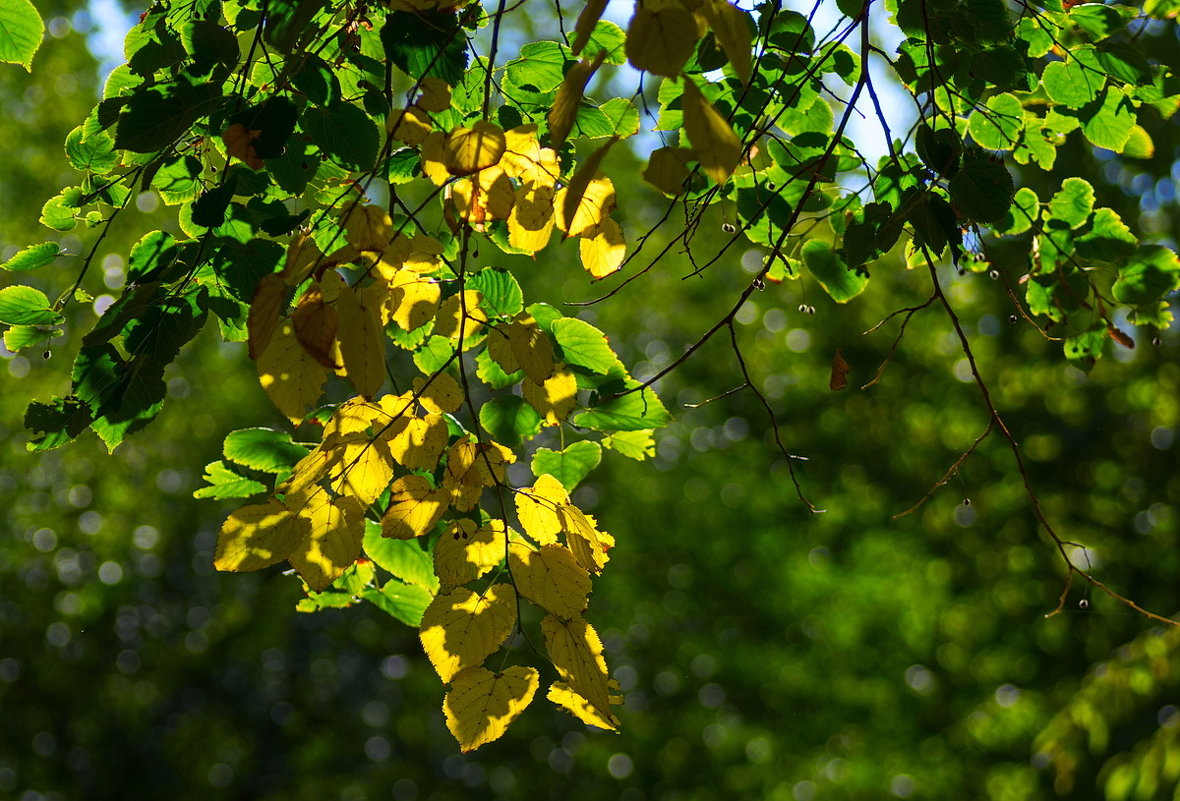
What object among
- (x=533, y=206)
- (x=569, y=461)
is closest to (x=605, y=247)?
(x=533, y=206)

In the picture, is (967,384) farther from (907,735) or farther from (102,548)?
(102,548)

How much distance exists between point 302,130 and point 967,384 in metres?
9.92

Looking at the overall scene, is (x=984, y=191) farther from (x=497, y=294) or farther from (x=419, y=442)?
(x=419, y=442)

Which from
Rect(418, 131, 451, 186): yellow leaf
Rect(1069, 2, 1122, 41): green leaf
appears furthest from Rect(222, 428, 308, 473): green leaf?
Rect(1069, 2, 1122, 41): green leaf

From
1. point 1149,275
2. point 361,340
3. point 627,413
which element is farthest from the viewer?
point 1149,275

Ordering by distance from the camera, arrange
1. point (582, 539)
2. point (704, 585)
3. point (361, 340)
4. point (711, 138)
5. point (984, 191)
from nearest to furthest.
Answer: point (711, 138) → point (361, 340) → point (582, 539) → point (984, 191) → point (704, 585)

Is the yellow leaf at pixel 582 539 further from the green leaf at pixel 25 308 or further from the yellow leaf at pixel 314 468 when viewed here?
the green leaf at pixel 25 308

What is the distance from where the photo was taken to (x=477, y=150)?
855mm

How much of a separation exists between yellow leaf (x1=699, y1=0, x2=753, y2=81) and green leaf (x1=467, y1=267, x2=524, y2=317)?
54cm

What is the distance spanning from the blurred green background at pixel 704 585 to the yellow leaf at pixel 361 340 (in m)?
8.84

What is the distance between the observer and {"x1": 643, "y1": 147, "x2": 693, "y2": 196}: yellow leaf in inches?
32.8

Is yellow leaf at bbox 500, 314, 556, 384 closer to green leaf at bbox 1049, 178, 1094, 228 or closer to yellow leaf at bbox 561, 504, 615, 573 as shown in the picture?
yellow leaf at bbox 561, 504, 615, 573

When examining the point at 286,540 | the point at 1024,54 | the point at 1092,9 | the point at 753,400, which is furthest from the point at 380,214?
the point at 753,400

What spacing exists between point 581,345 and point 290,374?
0.49 meters
